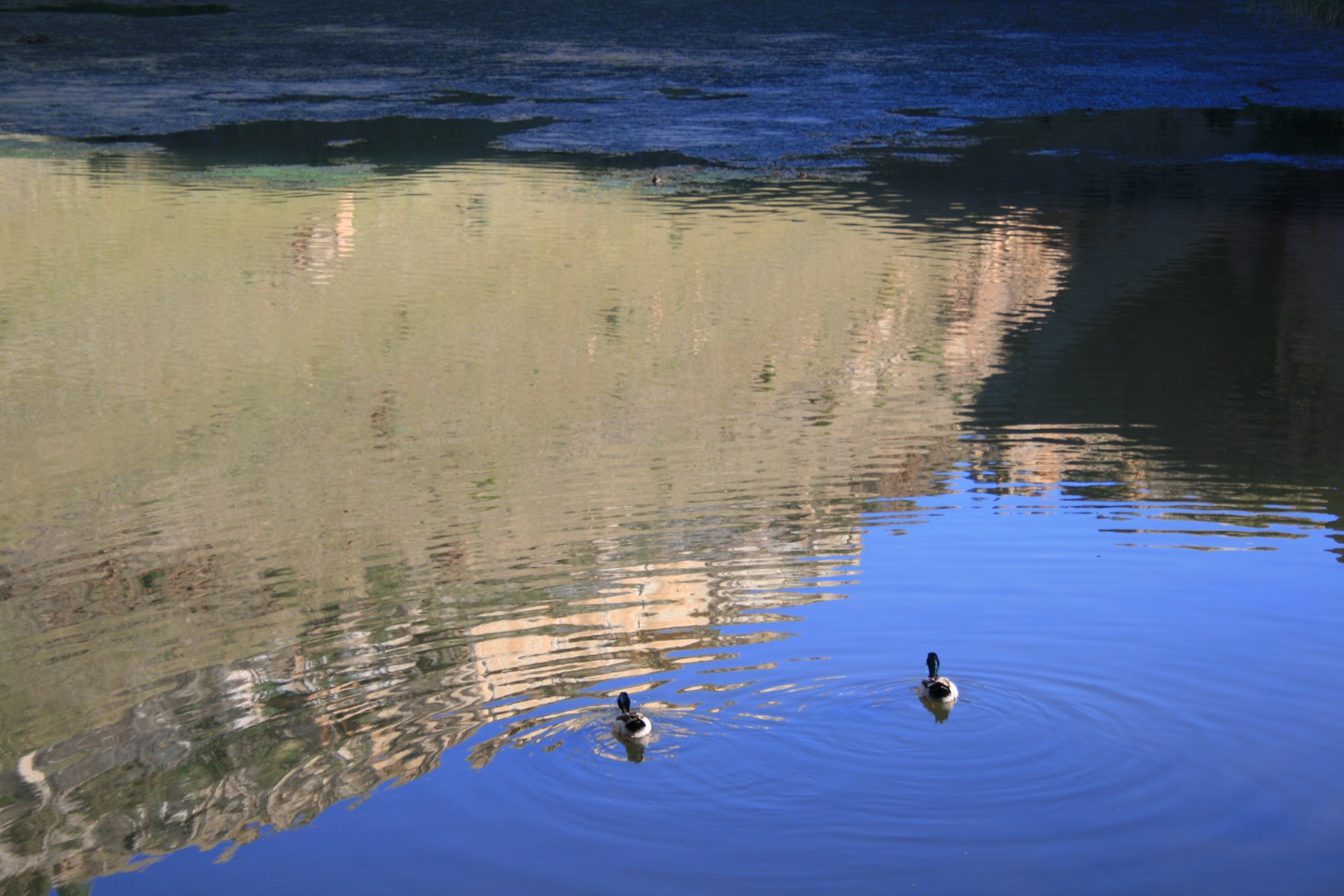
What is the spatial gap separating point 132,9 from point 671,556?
73.1ft

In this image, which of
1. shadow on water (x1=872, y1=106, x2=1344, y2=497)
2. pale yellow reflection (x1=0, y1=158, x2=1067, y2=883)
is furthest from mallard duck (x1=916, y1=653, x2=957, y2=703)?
shadow on water (x1=872, y1=106, x2=1344, y2=497)

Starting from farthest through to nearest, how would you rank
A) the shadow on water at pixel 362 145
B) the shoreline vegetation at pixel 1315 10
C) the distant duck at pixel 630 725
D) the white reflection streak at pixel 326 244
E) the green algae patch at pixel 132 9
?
the green algae patch at pixel 132 9 < the shoreline vegetation at pixel 1315 10 < the shadow on water at pixel 362 145 < the white reflection streak at pixel 326 244 < the distant duck at pixel 630 725

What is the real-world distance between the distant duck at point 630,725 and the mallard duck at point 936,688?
2.65 feet

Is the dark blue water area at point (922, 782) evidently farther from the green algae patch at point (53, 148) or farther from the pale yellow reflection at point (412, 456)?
the green algae patch at point (53, 148)

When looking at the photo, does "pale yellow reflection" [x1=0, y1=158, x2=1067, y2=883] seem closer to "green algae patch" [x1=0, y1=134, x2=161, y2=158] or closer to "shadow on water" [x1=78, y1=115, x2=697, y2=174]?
"shadow on water" [x1=78, y1=115, x2=697, y2=174]

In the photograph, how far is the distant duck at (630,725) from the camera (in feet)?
13.2

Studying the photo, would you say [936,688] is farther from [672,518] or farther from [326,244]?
[326,244]

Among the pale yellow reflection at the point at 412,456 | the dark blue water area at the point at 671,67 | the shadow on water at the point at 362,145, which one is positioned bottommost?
the pale yellow reflection at the point at 412,456

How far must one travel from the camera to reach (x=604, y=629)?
489 cm

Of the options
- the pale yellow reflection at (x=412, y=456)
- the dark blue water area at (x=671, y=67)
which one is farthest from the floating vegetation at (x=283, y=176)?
the dark blue water area at (x=671, y=67)

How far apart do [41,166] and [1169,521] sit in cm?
1140

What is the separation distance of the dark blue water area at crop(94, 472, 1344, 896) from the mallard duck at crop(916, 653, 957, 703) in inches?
2.2

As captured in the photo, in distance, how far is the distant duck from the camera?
4.04 meters

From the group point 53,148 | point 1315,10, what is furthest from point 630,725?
point 1315,10
